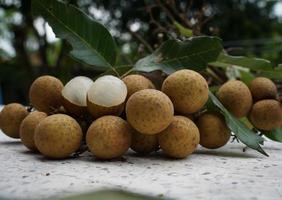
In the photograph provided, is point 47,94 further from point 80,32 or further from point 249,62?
point 249,62

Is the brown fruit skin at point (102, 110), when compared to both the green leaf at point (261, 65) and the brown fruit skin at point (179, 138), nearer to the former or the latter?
the brown fruit skin at point (179, 138)

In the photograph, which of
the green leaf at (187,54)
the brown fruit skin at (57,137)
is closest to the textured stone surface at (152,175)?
the brown fruit skin at (57,137)

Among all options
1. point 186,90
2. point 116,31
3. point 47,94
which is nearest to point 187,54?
point 186,90

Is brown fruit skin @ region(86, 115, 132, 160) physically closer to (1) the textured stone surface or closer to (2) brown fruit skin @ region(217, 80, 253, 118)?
(1) the textured stone surface

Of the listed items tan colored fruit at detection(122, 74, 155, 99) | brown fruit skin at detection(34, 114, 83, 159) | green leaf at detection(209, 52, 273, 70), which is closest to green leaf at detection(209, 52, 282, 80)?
green leaf at detection(209, 52, 273, 70)

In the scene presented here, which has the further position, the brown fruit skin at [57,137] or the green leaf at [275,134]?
the green leaf at [275,134]

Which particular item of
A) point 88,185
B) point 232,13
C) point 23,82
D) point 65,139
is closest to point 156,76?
point 65,139
